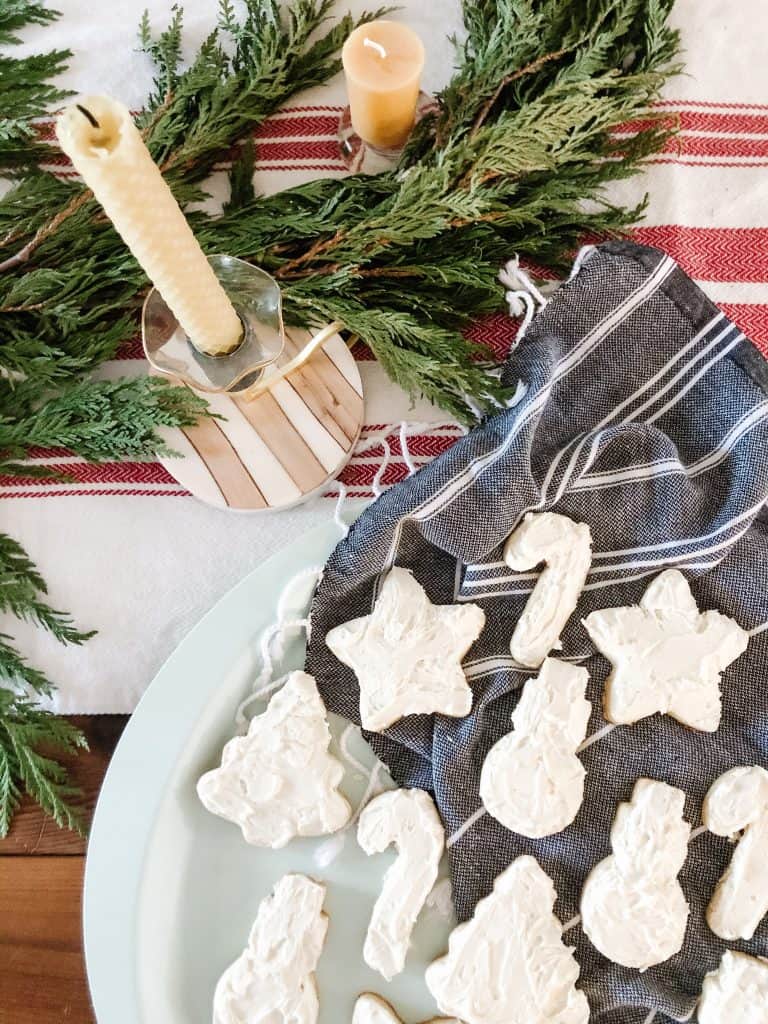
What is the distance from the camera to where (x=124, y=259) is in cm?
83

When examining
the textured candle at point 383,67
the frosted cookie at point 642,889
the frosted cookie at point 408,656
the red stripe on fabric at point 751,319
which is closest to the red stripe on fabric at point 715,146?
the red stripe on fabric at point 751,319

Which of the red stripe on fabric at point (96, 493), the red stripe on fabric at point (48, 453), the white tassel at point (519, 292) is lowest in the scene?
the red stripe on fabric at point (96, 493)

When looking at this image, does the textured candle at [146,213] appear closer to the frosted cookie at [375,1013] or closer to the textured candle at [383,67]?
the textured candle at [383,67]

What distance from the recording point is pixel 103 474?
34.2 inches

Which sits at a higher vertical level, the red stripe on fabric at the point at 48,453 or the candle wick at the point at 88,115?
the candle wick at the point at 88,115

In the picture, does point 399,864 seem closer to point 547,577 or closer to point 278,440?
point 547,577

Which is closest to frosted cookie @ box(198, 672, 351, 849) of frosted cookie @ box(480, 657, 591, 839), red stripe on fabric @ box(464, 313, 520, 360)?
frosted cookie @ box(480, 657, 591, 839)

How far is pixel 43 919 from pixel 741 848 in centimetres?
63

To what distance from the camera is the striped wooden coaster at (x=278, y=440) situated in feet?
2.73

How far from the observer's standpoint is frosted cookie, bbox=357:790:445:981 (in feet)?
2.39

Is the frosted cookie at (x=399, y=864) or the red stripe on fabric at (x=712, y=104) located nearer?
the frosted cookie at (x=399, y=864)

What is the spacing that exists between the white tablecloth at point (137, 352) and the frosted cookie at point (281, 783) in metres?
0.15

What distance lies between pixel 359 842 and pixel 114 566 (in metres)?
0.35

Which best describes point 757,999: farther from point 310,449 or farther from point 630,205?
point 630,205
